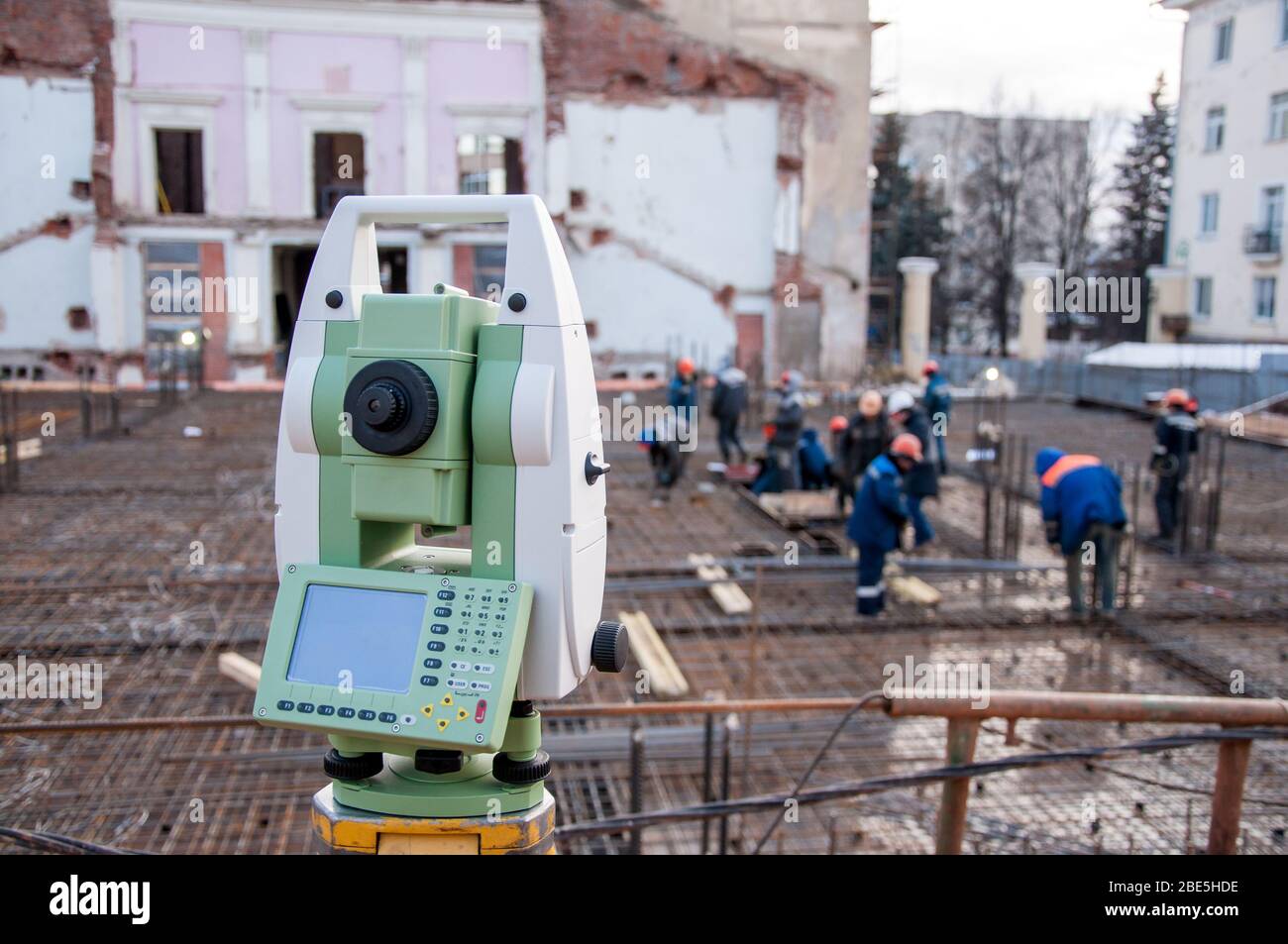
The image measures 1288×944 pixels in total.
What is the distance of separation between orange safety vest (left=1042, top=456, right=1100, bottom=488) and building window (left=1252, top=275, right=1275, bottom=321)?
84.5ft

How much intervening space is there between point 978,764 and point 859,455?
8495 millimetres

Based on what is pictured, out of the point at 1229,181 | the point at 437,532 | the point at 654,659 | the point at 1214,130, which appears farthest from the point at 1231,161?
the point at 437,532

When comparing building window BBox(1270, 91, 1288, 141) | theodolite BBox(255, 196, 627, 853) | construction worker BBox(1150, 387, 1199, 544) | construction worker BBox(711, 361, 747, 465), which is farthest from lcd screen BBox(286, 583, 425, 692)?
building window BBox(1270, 91, 1288, 141)

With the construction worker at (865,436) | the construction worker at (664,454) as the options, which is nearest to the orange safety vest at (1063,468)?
the construction worker at (865,436)

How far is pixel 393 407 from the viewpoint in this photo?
87.7 inches

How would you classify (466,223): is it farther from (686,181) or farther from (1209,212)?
(1209,212)

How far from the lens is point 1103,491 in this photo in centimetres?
902

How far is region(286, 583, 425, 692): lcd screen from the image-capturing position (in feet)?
7.30

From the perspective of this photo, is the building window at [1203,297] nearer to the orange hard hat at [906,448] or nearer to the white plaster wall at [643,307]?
the white plaster wall at [643,307]

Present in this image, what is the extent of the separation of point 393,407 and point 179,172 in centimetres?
2812

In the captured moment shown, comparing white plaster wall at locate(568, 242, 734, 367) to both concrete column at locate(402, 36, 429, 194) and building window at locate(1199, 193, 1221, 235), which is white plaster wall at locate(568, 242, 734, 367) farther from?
building window at locate(1199, 193, 1221, 235)

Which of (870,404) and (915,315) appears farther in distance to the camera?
(915,315)
